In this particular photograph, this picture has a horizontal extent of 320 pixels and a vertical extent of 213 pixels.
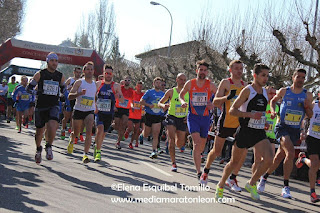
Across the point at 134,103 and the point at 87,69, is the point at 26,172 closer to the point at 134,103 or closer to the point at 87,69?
the point at 87,69

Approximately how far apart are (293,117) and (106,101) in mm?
4359

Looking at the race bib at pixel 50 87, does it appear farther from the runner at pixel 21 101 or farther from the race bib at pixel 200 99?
the runner at pixel 21 101

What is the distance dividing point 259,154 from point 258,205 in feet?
2.47

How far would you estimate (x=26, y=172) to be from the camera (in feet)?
25.5

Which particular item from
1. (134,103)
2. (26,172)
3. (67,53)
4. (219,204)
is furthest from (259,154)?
(67,53)

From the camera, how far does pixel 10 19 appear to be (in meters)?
45.2

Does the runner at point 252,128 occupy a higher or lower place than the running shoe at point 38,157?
higher

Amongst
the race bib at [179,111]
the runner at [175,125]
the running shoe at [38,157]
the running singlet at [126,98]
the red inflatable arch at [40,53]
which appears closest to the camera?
the running shoe at [38,157]

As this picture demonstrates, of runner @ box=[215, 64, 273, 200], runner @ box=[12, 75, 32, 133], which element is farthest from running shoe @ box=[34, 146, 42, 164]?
runner @ box=[12, 75, 32, 133]

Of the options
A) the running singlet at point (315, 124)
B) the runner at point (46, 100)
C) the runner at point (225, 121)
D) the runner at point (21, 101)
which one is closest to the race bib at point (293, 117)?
the running singlet at point (315, 124)

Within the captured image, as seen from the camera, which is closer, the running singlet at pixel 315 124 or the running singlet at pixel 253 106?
the running singlet at pixel 253 106

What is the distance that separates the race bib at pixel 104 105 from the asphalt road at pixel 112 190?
1.20 metres

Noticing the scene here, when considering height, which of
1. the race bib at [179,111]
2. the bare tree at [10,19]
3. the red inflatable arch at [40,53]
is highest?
the bare tree at [10,19]

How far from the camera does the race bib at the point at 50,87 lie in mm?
8867
